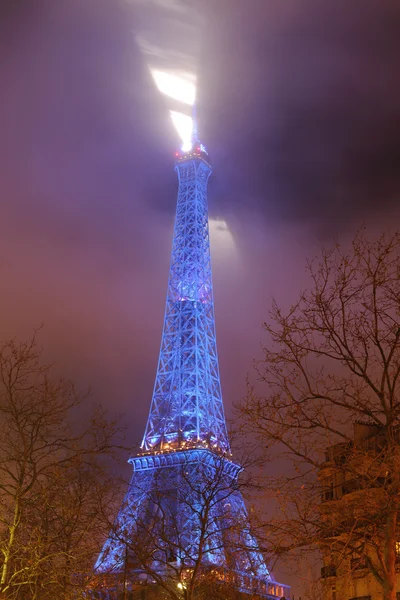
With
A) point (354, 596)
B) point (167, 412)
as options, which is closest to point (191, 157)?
point (167, 412)

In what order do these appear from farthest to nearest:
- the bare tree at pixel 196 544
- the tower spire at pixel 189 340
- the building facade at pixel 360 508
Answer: the tower spire at pixel 189 340 → the bare tree at pixel 196 544 → the building facade at pixel 360 508

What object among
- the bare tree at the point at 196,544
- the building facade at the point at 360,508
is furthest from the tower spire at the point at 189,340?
the building facade at the point at 360,508

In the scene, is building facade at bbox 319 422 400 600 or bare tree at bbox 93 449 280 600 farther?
bare tree at bbox 93 449 280 600

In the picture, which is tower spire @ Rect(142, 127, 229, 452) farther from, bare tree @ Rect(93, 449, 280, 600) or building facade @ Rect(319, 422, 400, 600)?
building facade @ Rect(319, 422, 400, 600)

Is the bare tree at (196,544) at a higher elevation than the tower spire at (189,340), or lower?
lower

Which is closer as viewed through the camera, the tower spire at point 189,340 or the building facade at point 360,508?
the building facade at point 360,508

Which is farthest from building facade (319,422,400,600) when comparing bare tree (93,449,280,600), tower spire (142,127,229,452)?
tower spire (142,127,229,452)

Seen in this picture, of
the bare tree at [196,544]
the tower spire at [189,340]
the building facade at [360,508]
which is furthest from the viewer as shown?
the tower spire at [189,340]

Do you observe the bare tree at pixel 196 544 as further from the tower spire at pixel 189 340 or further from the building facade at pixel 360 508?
the tower spire at pixel 189 340

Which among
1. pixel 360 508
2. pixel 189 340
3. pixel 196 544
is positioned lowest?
pixel 360 508

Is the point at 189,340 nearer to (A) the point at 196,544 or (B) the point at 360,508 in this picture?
(A) the point at 196,544

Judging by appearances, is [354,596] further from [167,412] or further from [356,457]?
[167,412]

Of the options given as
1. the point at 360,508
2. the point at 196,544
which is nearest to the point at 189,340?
the point at 196,544
